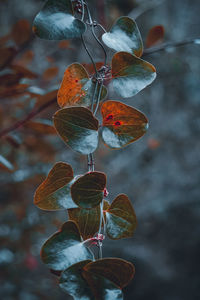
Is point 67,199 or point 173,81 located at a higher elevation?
point 67,199

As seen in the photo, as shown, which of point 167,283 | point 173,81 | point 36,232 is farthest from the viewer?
point 173,81

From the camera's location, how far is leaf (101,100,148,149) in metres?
0.27

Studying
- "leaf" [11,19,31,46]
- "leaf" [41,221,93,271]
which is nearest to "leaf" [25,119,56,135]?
"leaf" [11,19,31,46]

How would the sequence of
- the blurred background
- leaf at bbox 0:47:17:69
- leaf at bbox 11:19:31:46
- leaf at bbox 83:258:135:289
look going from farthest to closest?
the blurred background < leaf at bbox 11:19:31:46 < leaf at bbox 0:47:17:69 < leaf at bbox 83:258:135:289

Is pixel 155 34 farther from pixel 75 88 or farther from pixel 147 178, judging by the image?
pixel 147 178

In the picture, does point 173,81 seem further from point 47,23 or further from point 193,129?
point 47,23

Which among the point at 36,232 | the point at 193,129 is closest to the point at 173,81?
the point at 193,129

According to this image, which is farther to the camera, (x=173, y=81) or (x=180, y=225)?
(x=173, y=81)

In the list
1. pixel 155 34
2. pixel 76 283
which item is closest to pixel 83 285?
pixel 76 283

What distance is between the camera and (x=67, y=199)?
0.28 meters

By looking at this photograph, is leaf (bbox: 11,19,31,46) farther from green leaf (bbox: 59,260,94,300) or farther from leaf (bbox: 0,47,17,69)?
green leaf (bbox: 59,260,94,300)

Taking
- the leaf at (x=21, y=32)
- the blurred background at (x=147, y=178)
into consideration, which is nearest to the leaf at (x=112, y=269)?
the leaf at (x=21, y=32)

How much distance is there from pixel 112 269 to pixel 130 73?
18cm

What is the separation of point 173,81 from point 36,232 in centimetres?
133
